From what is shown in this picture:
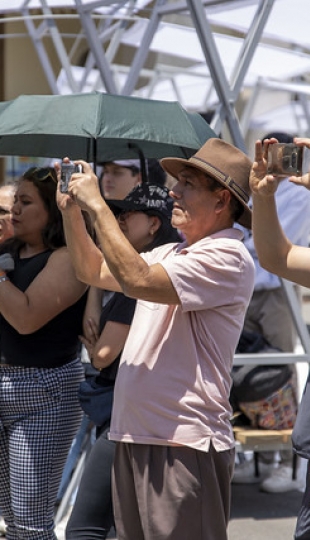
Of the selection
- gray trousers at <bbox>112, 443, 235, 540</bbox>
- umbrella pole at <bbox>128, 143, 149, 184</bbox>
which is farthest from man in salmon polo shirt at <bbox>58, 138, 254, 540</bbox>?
umbrella pole at <bbox>128, 143, 149, 184</bbox>

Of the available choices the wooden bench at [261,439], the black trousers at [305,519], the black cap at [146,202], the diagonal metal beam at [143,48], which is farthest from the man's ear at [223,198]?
the diagonal metal beam at [143,48]

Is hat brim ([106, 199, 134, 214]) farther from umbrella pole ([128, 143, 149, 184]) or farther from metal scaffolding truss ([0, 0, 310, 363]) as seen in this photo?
metal scaffolding truss ([0, 0, 310, 363])

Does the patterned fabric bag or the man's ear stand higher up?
the man's ear

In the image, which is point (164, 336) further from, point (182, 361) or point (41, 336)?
point (41, 336)

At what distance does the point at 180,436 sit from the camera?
9.26 feet

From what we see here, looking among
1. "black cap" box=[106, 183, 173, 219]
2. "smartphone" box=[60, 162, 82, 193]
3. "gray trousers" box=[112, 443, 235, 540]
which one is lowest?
"gray trousers" box=[112, 443, 235, 540]

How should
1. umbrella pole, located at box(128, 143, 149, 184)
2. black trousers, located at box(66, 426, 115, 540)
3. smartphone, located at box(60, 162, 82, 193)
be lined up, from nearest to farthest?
smartphone, located at box(60, 162, 82, 193)
black trousers, located at box(66, 426, 115, 540)
umbrella pole, located at box(128, 143, 149, 184)

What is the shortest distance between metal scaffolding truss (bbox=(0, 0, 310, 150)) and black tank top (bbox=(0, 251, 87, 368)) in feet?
4.96

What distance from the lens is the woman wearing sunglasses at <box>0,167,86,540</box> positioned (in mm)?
3617

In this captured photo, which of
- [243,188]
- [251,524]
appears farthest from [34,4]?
[243,188]

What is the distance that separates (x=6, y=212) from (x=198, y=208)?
3.88 ft

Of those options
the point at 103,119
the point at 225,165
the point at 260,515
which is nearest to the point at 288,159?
the point at 225,165

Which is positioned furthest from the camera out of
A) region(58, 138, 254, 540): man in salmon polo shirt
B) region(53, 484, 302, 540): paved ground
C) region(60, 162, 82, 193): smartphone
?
region(53, 484, 302, 540): paved ground

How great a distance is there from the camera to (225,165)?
9.72 feet
